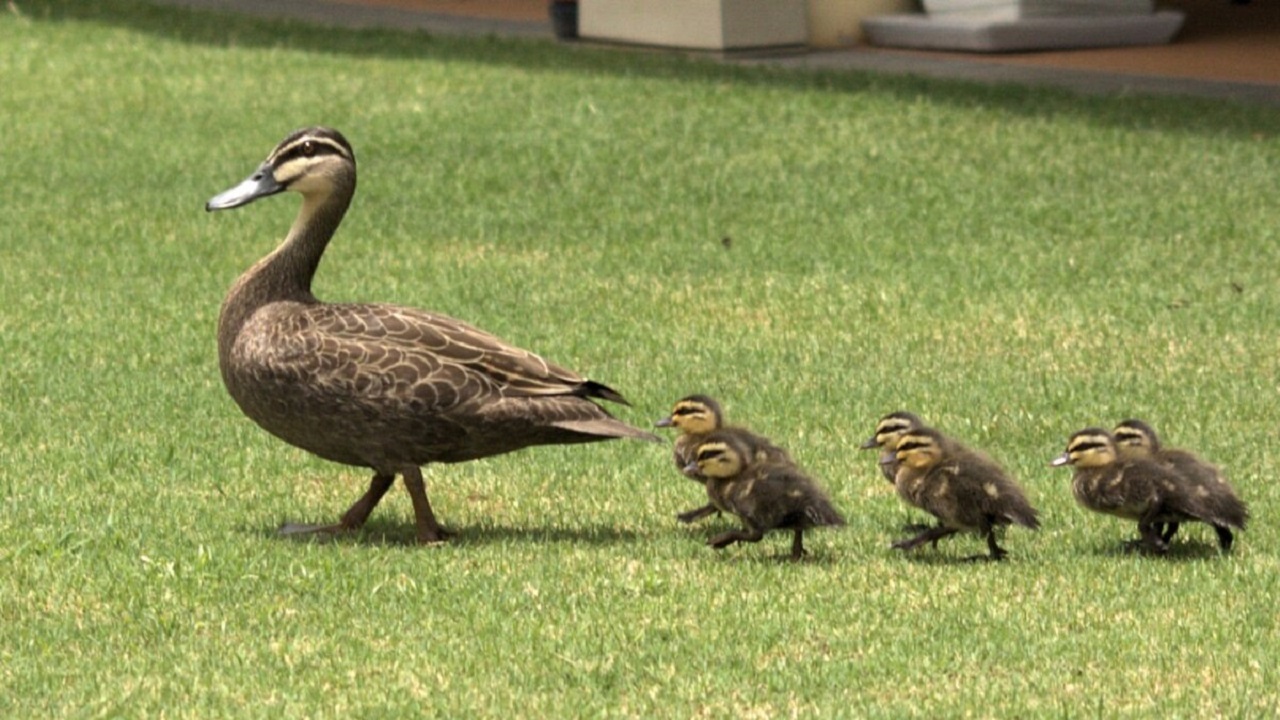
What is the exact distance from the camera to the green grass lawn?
6.77m

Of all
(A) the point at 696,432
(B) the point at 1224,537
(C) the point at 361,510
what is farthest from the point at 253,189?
(B) the point at 1224,537

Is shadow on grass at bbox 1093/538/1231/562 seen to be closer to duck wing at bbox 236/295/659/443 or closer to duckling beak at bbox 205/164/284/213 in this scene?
duck wing at bbox 236/295/659/443

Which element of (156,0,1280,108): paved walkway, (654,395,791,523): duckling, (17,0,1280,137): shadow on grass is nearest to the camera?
(654,395,791,523): duckling

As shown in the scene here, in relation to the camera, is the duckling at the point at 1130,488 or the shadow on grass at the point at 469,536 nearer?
the duckling at the point at 1130,488

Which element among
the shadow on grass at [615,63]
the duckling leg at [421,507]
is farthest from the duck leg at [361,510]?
the shadow on grass at [615,63]

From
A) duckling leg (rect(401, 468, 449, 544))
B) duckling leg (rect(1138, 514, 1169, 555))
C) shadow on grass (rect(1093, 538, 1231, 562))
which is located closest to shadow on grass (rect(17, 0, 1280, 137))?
shadow on grass (rect(1093, 538, 1231, 562))

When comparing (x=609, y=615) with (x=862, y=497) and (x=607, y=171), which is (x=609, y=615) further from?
(x=607, y=171)

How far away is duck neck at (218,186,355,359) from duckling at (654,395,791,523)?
146 cm

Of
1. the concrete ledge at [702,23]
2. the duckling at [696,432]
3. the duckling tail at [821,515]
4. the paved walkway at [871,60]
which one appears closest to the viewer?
the duckling tail at [821,515]

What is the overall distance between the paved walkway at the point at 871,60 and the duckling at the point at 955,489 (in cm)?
1191

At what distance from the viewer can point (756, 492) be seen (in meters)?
7.80

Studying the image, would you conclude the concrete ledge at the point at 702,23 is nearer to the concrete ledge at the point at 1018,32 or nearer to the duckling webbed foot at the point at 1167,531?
the concrete ledge at the point at 1018,32

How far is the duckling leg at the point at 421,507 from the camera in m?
8.15

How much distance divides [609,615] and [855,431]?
3055mm
